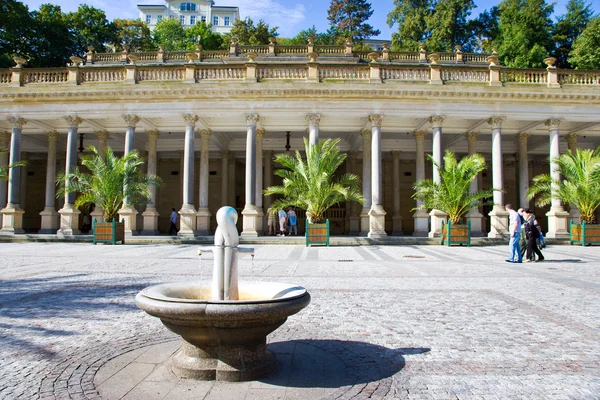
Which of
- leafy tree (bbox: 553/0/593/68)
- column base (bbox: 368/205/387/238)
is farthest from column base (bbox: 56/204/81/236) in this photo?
leafy tree (bbox: 553/0/593/68)

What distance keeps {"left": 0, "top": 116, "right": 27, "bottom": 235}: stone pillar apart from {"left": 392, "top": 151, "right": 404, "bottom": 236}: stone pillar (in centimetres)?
2047

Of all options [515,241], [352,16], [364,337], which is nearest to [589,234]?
[515,241]

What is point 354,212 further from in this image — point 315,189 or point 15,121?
point 15,121

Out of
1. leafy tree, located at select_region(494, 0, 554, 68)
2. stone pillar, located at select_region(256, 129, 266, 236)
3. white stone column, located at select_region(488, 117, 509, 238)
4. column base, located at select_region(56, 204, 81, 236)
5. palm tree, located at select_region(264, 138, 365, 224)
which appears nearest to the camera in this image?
palm tree, located at select_region(264, 138, 365, 224)

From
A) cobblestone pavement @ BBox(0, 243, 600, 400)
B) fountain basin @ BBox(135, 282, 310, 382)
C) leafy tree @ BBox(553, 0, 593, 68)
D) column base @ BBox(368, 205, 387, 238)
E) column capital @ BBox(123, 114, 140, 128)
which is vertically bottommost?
cobblestone pavement @ BBox(0, 243, 600, 400)

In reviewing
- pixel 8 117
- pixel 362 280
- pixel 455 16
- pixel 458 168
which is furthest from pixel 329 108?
pixel 455 16

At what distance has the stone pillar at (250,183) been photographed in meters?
19.3

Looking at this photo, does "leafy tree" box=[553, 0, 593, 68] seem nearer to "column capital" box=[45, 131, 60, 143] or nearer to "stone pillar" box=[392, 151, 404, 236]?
"stone pillar" box=[392, 151, 404, 236]

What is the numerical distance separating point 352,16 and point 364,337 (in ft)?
179

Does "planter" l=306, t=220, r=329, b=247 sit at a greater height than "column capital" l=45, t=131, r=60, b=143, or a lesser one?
lesser

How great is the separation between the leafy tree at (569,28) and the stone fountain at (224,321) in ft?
134

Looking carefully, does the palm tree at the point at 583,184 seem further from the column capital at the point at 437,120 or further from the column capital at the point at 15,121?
the column capital at the point at 15,121

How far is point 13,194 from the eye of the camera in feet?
65.7

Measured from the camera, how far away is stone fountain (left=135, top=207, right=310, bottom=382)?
3.00 metres
